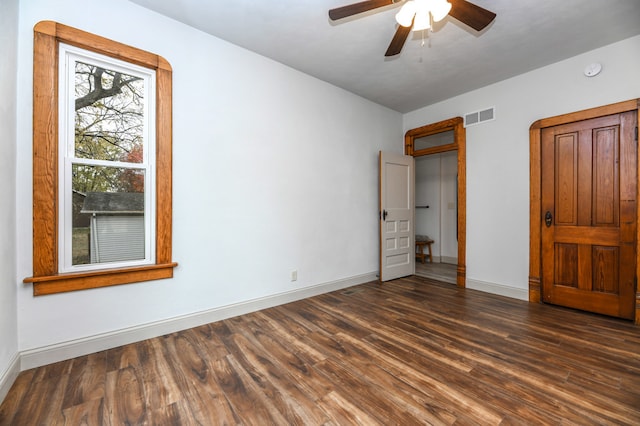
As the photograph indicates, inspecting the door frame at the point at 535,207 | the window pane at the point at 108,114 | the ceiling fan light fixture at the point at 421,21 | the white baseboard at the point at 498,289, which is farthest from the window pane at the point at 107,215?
the door frame at the point at 535,207

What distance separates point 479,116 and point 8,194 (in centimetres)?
505

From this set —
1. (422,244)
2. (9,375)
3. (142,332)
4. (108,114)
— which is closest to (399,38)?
(108,114)

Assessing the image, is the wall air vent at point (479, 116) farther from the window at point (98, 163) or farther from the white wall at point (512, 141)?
the window at point (98, 163)

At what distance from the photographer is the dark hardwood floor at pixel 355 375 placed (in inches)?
59.9

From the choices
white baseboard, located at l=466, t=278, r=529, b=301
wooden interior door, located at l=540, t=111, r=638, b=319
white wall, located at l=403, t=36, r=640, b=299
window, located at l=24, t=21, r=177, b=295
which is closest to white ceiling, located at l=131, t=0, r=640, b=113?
white wall, located at l=403, t=36, r=640, b=299

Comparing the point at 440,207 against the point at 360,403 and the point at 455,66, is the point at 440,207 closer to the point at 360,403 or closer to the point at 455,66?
the point at 455,66

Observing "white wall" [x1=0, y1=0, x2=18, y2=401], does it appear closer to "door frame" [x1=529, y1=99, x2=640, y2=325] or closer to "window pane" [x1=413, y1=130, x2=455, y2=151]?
"door frame" [x1=529, y1=99, x2=640, y2=325]

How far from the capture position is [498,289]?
3707mm

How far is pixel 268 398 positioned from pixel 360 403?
56 centimetres

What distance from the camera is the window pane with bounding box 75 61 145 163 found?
2.19 m

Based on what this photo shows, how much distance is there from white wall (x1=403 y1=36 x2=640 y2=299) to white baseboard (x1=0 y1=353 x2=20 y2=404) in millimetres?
4782

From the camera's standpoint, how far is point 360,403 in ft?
5.29

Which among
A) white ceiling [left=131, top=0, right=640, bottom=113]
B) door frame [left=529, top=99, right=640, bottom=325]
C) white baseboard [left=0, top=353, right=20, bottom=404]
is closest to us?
white baseboard [left=0, top=353, right=20, bottom=404]

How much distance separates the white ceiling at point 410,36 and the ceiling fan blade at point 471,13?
44 centimetres
